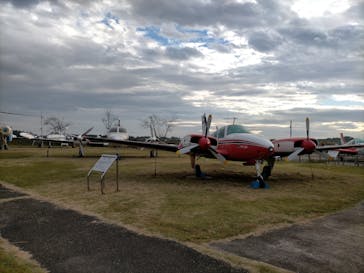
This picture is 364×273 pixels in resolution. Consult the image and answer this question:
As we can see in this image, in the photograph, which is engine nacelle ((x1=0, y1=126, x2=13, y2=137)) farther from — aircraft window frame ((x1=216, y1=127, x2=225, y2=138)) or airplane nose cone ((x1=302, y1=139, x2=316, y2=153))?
airplane nose cone ((x1=302, y1=139, x2=316, y2=153))

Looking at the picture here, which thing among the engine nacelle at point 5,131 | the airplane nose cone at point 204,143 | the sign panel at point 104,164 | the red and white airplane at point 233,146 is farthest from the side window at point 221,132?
the engine nacelle at point 5,131

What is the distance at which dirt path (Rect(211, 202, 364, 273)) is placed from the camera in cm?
474

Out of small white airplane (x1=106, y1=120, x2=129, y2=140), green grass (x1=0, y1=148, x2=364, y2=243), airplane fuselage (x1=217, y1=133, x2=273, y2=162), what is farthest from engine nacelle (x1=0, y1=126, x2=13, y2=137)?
airplane fuselage (x1=217, y1=133, x2=273, y2=162)

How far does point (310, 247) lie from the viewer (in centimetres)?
555

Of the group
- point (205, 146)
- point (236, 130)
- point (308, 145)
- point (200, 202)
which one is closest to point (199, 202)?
point (200, 202)

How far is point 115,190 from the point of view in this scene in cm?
1170

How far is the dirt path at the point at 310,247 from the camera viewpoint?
4744 mm

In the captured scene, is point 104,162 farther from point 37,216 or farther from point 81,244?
point 81,244

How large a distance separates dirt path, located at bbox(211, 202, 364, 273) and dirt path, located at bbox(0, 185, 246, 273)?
35.4 inches

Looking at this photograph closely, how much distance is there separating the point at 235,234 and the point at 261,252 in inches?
43.2

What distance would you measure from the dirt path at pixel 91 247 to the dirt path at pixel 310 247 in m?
0.90

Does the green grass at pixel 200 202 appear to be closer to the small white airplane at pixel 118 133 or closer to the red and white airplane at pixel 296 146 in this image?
the red and white airplane at pixel 296 146

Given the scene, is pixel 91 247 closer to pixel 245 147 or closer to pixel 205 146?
pixel 205 146

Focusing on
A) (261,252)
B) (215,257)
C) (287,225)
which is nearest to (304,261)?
(261,252)
